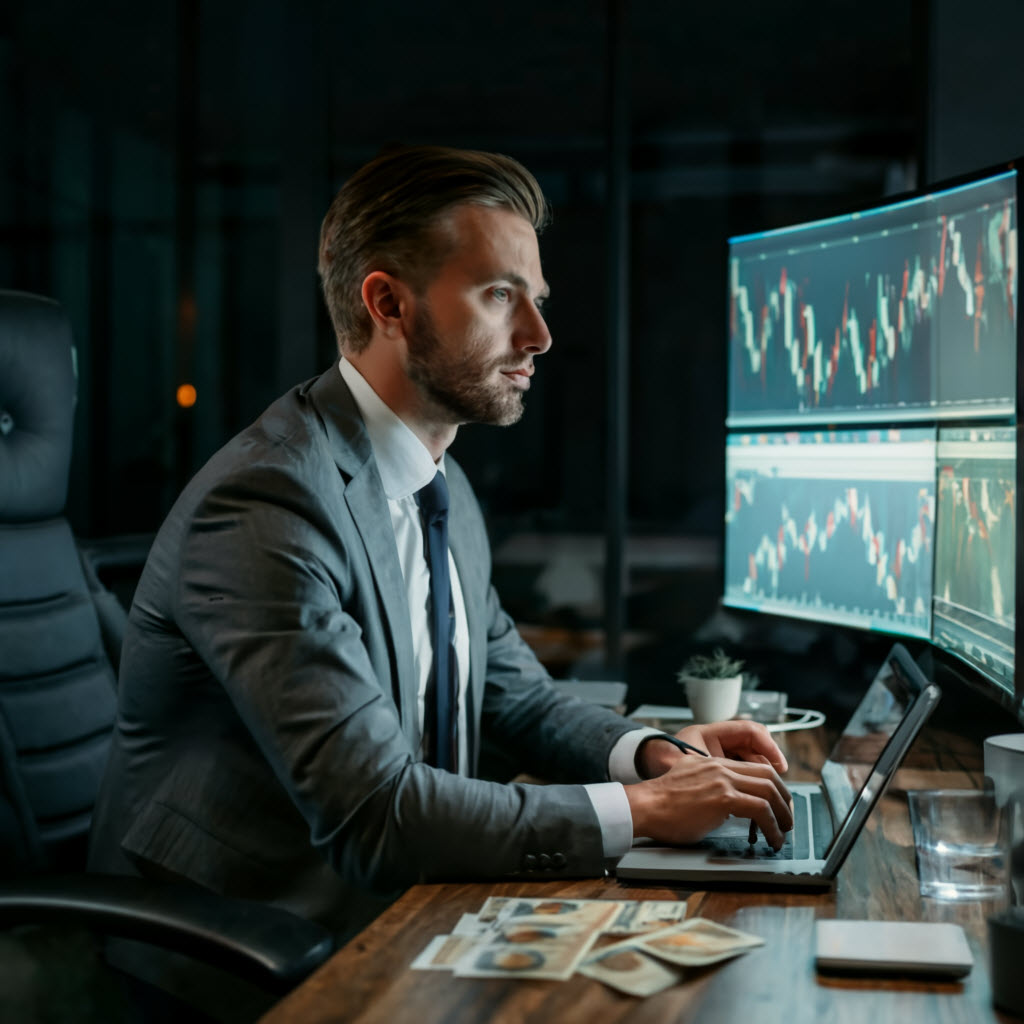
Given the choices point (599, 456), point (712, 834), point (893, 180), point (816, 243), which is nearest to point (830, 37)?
point (893, 180)

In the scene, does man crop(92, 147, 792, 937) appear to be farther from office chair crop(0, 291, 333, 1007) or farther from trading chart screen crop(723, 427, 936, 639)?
trading chart screen crop(723, 427, 936, 639)

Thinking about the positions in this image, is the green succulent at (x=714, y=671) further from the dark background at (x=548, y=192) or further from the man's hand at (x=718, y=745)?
the dark background at (x=548, y=192)

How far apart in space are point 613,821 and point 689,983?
11.9 inches

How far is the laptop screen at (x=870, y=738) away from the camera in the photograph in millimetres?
1127

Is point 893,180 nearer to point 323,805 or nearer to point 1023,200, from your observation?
point 1023,200

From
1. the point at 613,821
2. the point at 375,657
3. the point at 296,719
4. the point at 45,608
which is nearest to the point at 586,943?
the point at 613,821

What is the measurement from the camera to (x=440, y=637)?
145 cm

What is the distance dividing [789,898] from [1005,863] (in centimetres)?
21

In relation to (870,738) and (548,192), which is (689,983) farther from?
(548,192)

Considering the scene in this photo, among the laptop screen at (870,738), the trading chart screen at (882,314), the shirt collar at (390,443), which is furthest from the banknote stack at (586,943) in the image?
the trading chart screen at (882,314)

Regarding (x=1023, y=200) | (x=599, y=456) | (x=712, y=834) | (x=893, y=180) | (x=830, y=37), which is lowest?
(x=712, y=834)

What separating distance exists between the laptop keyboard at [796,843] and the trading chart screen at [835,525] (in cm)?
42

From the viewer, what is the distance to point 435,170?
1.44 m

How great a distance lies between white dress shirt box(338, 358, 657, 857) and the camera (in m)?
1.44
